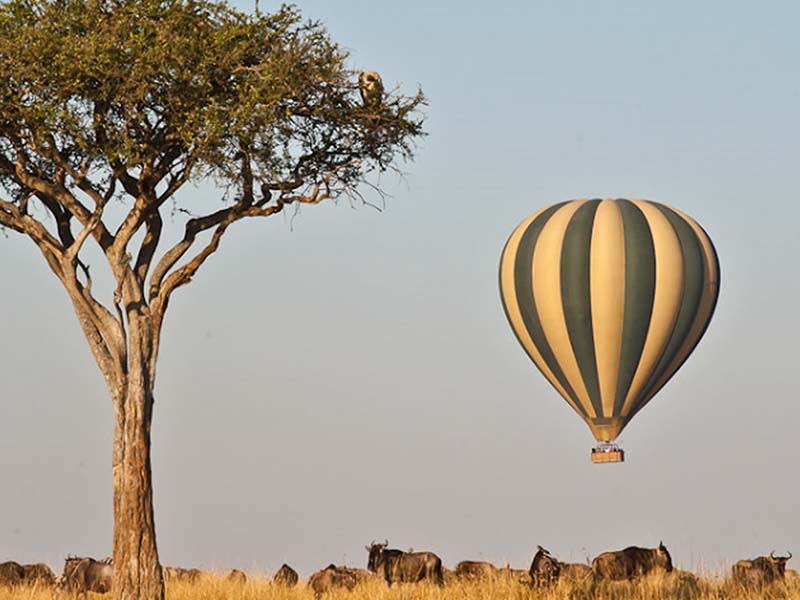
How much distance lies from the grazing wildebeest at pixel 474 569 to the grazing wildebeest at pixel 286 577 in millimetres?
4170

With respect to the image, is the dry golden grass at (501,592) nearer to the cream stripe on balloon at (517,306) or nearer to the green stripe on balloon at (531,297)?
the green stripe on balloon at (531,297)

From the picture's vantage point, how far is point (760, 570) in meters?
38.9

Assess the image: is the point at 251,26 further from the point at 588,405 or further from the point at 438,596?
the point at 588,405

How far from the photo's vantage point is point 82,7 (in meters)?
34.6

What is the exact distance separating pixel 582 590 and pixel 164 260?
11.4 meters

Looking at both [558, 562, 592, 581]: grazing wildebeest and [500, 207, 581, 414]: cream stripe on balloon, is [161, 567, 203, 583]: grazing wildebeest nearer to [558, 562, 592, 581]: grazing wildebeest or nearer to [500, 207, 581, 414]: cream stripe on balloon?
[558, 562, 592, 581]: grazing wildebeest

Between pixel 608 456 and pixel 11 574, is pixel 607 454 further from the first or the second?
pixel 11 574

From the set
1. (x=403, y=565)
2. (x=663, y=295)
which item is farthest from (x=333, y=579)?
(x=663, y=295)

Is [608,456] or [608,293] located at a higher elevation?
[608,293]

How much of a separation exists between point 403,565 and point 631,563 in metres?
5.41

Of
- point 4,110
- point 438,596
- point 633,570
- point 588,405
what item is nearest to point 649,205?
point 588,405

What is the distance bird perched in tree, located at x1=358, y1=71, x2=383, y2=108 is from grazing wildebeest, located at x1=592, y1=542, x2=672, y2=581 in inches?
475

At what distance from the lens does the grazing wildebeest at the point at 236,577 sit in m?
41.8

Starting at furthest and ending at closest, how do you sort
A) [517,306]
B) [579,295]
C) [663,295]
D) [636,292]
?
[517,306] → [579,295] → [636,292] → [663,295]
